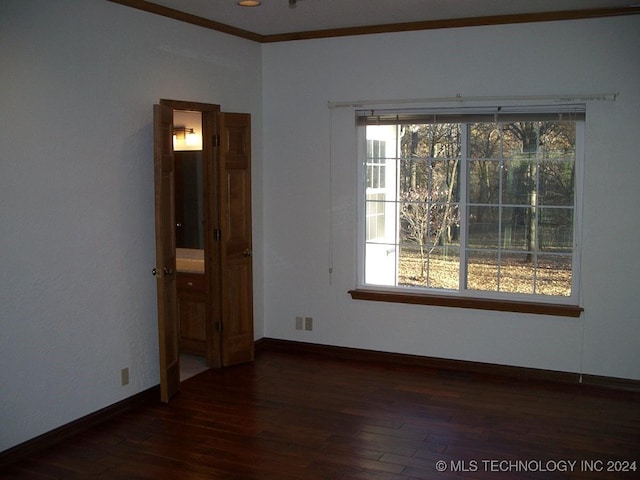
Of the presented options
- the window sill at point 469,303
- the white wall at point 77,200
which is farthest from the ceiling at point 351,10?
the window sill at point 469,303

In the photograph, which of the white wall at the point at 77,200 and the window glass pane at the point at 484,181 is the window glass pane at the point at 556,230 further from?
the white wall at the point at 77,200

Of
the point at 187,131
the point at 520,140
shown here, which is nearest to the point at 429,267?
the point at 520,140

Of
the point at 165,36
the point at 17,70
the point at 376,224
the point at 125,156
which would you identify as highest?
the point at 165,36

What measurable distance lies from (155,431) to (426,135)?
3.23 m

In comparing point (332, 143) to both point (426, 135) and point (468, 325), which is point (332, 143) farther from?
point (468, 325)

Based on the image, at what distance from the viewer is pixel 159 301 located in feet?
15.3

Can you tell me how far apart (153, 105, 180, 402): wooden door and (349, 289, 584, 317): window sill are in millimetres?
1767

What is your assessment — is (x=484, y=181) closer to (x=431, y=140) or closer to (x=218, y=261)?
(x=431, y=140)

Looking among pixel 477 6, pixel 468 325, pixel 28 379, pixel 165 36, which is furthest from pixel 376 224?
pixel 28 379

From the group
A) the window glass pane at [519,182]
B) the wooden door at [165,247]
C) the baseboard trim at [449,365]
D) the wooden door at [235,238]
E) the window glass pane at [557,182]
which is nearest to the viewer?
the wooden door at [165,247]

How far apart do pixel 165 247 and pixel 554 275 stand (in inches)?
122

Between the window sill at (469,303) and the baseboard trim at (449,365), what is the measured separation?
479 mm

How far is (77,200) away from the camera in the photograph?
13.7 feet

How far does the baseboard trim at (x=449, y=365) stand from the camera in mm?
5117
